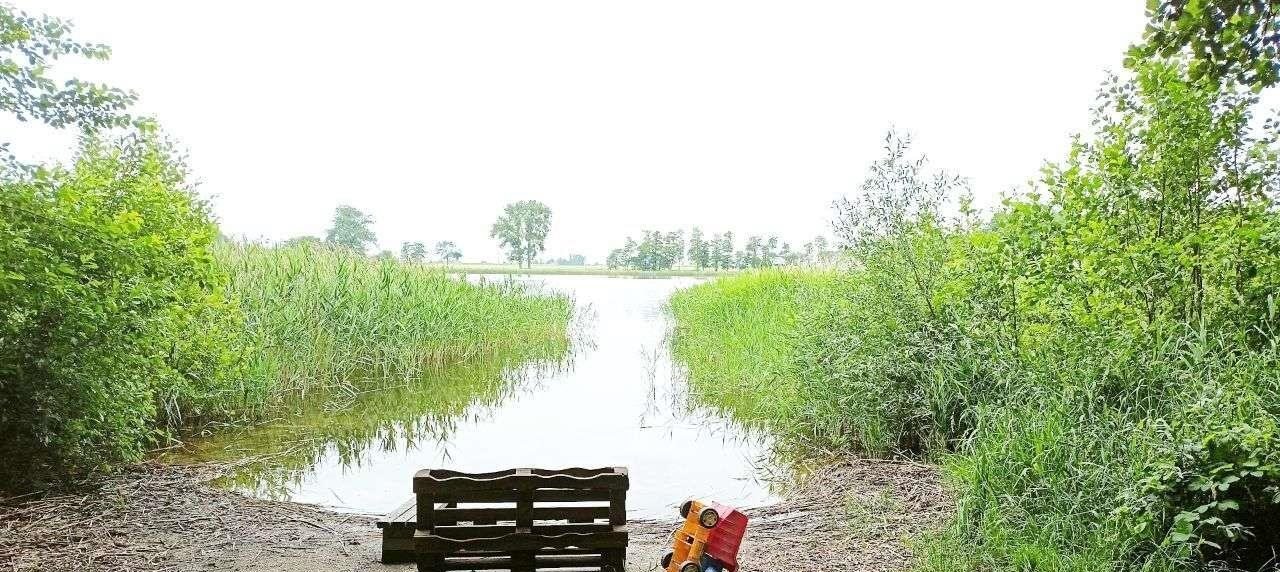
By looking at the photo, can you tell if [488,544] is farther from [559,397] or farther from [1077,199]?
[559,397]

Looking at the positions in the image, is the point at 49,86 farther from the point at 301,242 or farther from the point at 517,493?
the point at 301,242

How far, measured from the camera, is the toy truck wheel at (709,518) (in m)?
3.06

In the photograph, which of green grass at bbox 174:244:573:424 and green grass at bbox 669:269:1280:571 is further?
green grass at bbox 174:244:573:424

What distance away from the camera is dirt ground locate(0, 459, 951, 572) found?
4012 millimetres

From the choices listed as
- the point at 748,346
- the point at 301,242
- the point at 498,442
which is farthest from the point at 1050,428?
the point at 301,242

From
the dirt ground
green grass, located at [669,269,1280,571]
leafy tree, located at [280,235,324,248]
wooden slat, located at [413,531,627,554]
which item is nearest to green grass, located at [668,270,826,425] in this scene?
green grass, located at [669,269,1280,571]

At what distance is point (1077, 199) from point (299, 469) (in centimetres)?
593

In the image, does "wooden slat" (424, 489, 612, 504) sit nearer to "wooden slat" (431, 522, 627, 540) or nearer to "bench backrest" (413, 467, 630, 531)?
"bench backrest" (413, 467, 630, 531)

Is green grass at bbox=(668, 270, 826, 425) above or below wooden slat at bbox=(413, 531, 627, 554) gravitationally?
above

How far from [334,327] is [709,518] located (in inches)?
301

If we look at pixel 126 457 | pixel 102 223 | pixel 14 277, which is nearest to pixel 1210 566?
pixel 14 277

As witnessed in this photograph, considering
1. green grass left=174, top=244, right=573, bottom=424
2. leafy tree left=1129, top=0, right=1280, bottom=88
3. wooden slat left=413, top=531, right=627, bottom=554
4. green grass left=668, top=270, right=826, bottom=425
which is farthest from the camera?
green grass left=668, top=270, right=826, bottom=425

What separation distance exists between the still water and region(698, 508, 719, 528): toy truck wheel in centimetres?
224

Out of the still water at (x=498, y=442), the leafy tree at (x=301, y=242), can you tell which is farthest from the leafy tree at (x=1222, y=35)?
the leafy tree at (x=301, y=242)
